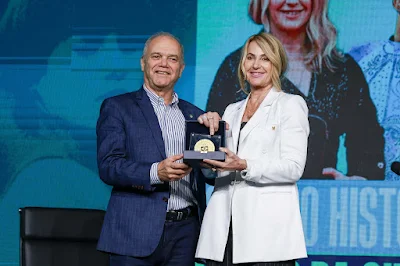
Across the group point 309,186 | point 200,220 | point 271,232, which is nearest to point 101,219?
point 200,220

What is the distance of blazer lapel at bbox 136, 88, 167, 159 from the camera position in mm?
2963

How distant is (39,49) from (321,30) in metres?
1.75

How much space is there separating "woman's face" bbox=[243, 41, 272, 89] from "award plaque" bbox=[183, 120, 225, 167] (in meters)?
0.25

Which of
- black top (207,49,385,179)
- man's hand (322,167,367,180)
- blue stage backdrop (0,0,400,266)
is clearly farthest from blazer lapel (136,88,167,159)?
man's hand (322,167,367,180)

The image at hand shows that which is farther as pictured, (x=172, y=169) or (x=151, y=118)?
(x=151, y=118)

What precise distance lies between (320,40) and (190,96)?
33.0 inches

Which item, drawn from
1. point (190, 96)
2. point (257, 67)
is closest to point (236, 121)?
point (257, 67)

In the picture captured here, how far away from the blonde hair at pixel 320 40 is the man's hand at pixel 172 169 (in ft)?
5.99

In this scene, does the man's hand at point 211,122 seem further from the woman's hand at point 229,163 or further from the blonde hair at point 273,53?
the blonde hair at point 273,53

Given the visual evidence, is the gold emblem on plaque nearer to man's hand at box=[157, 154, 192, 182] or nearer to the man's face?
man's hand at box=[157, 154, 192, 182]

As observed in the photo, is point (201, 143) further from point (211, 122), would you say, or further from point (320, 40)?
point (320, 40)

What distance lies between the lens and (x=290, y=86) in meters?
4.40

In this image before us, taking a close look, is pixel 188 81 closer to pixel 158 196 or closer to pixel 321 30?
pixel 321 30

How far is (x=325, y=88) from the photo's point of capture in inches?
172
